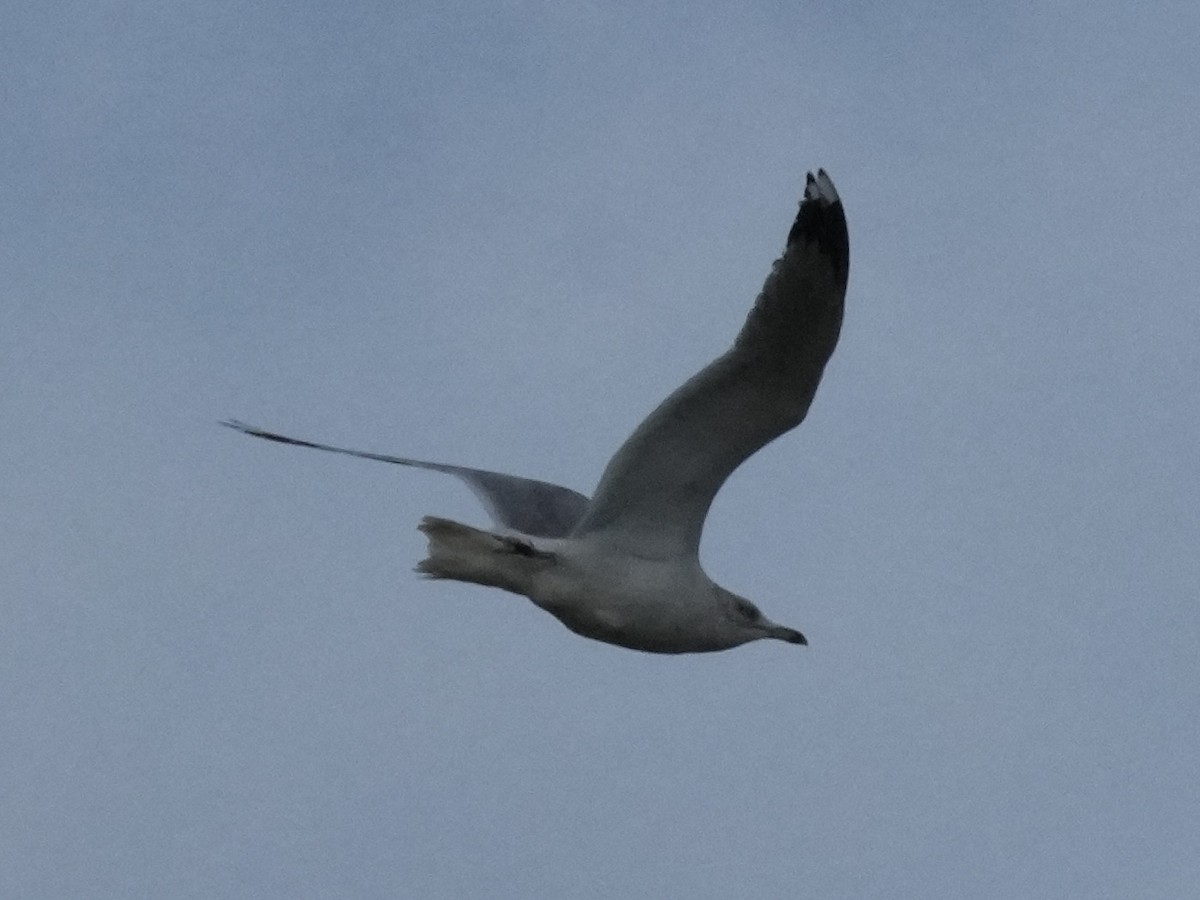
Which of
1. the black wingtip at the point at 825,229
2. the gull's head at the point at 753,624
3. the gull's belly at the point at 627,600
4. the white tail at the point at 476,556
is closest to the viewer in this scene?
the black wingtip at the point at 825,229

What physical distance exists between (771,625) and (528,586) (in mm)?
1558

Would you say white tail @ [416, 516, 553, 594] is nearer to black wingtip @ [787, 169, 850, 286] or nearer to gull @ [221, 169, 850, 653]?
gull @ [221, 169, 850, 653]

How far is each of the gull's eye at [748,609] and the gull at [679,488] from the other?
0.93 feet

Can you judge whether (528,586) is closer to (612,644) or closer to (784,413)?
(612,644)

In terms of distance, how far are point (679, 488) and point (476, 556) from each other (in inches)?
38.4

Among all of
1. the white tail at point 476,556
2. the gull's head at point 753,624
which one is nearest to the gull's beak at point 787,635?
the gull's head at point 753,624

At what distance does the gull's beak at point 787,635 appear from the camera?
1412 cm

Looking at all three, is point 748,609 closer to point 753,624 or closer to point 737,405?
point 753,624

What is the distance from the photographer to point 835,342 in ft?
41.9

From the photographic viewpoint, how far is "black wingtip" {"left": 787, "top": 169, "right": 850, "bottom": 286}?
41.3 feet

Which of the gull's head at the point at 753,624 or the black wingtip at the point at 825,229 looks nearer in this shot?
the black wingtip at the point at 825,229

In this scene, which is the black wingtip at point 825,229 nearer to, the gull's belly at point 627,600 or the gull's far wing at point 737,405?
the gull's far wing at point 737,405

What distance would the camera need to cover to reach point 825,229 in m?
12.6

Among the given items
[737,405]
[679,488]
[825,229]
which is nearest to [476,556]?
[679,488]
